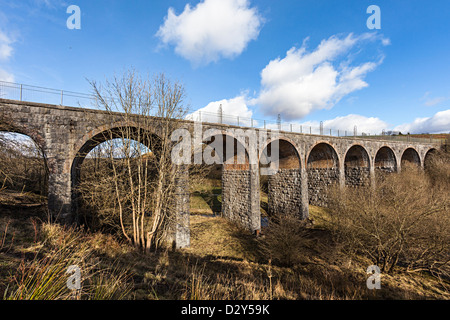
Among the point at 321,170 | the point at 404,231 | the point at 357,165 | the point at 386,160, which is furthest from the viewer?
the point at 386,160

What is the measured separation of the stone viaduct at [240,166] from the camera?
26.5ft

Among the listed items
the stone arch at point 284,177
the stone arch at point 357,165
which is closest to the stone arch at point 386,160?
the stone arch at point 357,165

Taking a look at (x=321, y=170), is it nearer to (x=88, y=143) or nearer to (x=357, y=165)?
(x=357, y=165)

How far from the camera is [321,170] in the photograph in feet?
59.0

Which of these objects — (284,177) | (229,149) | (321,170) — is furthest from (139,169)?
(321,170)

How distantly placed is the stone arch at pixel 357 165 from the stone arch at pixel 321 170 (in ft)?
8.28

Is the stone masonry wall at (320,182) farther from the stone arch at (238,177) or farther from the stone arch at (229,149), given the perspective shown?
the stone arch at (229,149)

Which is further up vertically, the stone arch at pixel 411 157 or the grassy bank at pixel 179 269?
the stone arch at pixel 411 157

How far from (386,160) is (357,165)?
555 cm

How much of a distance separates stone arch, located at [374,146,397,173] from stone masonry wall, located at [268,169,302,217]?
12.9 meters
